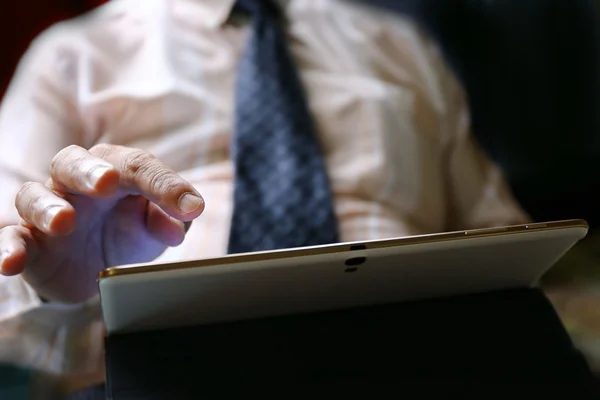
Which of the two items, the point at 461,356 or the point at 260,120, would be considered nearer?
the point at 461,356

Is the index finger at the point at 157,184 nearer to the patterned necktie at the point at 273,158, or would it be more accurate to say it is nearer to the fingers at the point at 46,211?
the fingers at the point at 46,211

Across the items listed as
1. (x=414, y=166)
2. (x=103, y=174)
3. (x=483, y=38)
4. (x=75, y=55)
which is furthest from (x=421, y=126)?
(x=103, y=174)

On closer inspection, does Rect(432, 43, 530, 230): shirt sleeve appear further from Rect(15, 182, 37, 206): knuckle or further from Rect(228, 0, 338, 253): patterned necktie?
Rect(15, 182, 37, 206): knuckle

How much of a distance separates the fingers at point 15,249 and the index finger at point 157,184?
76mm

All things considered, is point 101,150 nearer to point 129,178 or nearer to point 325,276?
point 129,178

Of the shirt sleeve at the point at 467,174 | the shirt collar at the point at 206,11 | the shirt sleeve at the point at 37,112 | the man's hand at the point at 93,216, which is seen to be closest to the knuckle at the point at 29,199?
the man's hand at the point at 93,216

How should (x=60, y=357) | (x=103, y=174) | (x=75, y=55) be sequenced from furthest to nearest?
1. (x=75, y=55)
2. (x=60, y=357)
3. (x=103, y=174)

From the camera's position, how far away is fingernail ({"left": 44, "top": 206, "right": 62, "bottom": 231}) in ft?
1.48

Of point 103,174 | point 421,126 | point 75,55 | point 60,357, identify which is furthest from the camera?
point 421,126

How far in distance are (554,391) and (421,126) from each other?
52 cm

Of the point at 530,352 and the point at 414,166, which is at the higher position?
the point at 530,352

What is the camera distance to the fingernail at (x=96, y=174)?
0.45 m

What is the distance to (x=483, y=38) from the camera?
3.25 ft

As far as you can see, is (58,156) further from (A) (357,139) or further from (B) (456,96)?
(B) (456,96)
